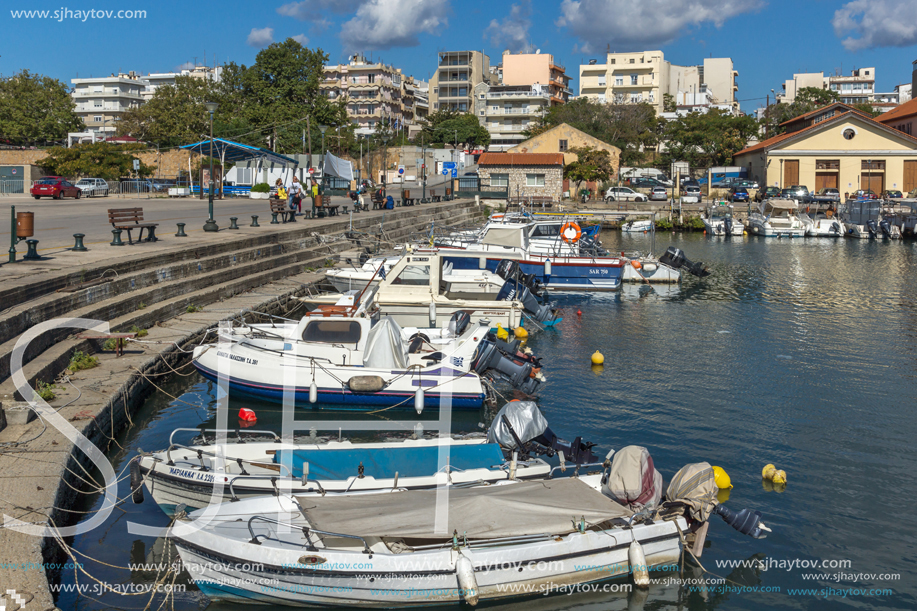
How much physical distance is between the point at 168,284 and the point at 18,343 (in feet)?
19.8

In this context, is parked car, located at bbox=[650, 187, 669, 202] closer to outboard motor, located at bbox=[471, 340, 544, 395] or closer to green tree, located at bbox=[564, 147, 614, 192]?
green tree, located at bbox=[564, 147, 614, 192]

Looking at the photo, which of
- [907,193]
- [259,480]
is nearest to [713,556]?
[259,480]

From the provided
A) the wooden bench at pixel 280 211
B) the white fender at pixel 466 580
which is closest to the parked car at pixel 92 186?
the wooden bench at pixel 280 211

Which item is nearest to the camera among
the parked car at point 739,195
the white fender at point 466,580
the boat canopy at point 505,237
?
the white fender at point 466,580

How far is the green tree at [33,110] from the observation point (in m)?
70.9

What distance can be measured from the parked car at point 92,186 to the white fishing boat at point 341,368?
39.1 metres

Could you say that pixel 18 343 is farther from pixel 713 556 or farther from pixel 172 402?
pixel 713 556

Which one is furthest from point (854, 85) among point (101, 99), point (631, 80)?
point (101, 99)

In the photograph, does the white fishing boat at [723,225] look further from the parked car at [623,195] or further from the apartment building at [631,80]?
the apartment building at [631,80]

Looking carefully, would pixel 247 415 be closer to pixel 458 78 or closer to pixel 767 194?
pixel 767 194

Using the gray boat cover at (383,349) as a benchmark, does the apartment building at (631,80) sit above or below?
above

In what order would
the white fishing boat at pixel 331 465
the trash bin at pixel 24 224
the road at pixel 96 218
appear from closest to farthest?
the white fishing boat at pixel 331 465
the trash bin at pixel 24 224
the road at pixel 96 218

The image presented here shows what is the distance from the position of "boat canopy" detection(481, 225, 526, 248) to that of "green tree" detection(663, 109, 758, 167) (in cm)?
4562

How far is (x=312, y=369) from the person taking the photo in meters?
13.2
